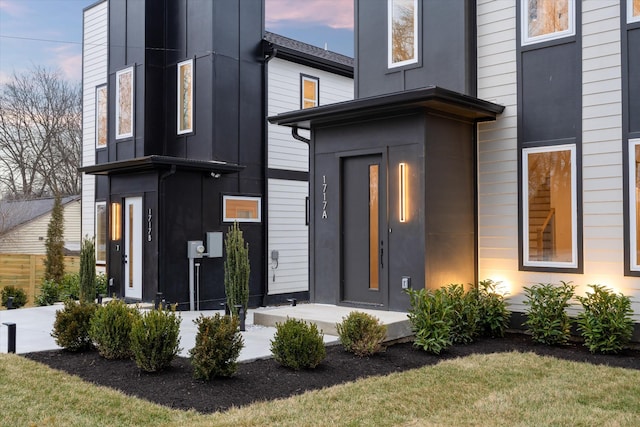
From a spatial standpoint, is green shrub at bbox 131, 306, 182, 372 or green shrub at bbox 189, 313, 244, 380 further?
green shrub at bbox 131, 306, 182, 372

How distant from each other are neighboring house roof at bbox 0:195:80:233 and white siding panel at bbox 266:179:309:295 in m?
11.7

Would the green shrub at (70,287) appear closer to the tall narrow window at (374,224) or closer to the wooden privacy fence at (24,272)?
the wooden privacy fence at (24,272)

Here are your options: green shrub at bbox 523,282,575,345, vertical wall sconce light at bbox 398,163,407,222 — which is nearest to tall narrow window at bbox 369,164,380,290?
vertical wall sconce light at bbox 398,163,407,222

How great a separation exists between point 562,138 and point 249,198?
7.00 meters

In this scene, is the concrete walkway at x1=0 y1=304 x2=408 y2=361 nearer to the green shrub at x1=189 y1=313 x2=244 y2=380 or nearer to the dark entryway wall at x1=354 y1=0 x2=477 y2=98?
the green shrub at x1=189 y1=313 x2=244 y2=380

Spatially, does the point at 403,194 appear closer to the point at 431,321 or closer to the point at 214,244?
the point at 431,321

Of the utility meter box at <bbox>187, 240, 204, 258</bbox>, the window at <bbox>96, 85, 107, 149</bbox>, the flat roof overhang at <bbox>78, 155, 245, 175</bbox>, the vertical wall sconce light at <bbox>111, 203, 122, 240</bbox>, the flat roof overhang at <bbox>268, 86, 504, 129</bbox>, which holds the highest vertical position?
the window at <bbox>96, 85, 107, 149</bbox>

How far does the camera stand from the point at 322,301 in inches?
376

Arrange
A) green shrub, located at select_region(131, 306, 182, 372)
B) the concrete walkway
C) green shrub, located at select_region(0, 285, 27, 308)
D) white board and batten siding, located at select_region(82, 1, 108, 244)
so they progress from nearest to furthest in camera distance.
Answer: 1. green shrub, located at select_region(131, 306, 182, 372)
2. the concrete walkway
3. green shrub, located at select_region(0, 285, 27, 308)
4. white board and batten siding, located at select_region(82, 1, 108, 244)

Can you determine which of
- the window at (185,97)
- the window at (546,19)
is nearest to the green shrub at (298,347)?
the window at (546,19)

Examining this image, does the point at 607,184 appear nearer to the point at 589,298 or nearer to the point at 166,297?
the point at 589,298

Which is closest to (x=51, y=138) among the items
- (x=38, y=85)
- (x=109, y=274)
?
(x=38, y=85)

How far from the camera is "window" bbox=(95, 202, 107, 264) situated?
14.3 meters

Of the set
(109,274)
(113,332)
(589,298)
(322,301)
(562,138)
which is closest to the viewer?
(113,332)
